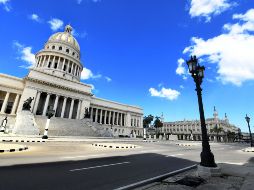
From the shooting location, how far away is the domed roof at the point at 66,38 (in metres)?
75.2

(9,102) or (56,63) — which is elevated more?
(56,63)

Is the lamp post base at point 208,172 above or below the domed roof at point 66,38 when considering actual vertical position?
below

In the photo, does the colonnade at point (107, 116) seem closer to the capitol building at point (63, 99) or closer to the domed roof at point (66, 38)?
the capitol building at point (63, 99)

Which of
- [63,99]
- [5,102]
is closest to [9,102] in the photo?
[5,102]

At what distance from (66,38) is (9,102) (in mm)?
36758

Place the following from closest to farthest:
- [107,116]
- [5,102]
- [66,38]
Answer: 1. [5,102]
2. [66,38]
3. [107,116]

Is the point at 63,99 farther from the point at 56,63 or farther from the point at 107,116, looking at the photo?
the point at 107,116

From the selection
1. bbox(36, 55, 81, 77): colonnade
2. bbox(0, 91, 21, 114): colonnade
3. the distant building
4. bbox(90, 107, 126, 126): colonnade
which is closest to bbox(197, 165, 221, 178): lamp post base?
bbox(0, 91, 21, 114): colonnade

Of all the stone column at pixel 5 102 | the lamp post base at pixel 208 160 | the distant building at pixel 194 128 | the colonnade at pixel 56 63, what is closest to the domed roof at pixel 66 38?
the colonnade at pixel 56 63

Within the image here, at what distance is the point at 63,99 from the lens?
5759 cm

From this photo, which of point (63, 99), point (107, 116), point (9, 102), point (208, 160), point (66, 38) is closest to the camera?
point (208, 160)

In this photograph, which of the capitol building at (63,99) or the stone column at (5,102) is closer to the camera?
the capitol building at (63,99)

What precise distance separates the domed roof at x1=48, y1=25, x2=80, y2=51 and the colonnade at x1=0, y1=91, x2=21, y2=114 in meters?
31.0

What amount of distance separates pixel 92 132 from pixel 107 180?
39.7 meters
